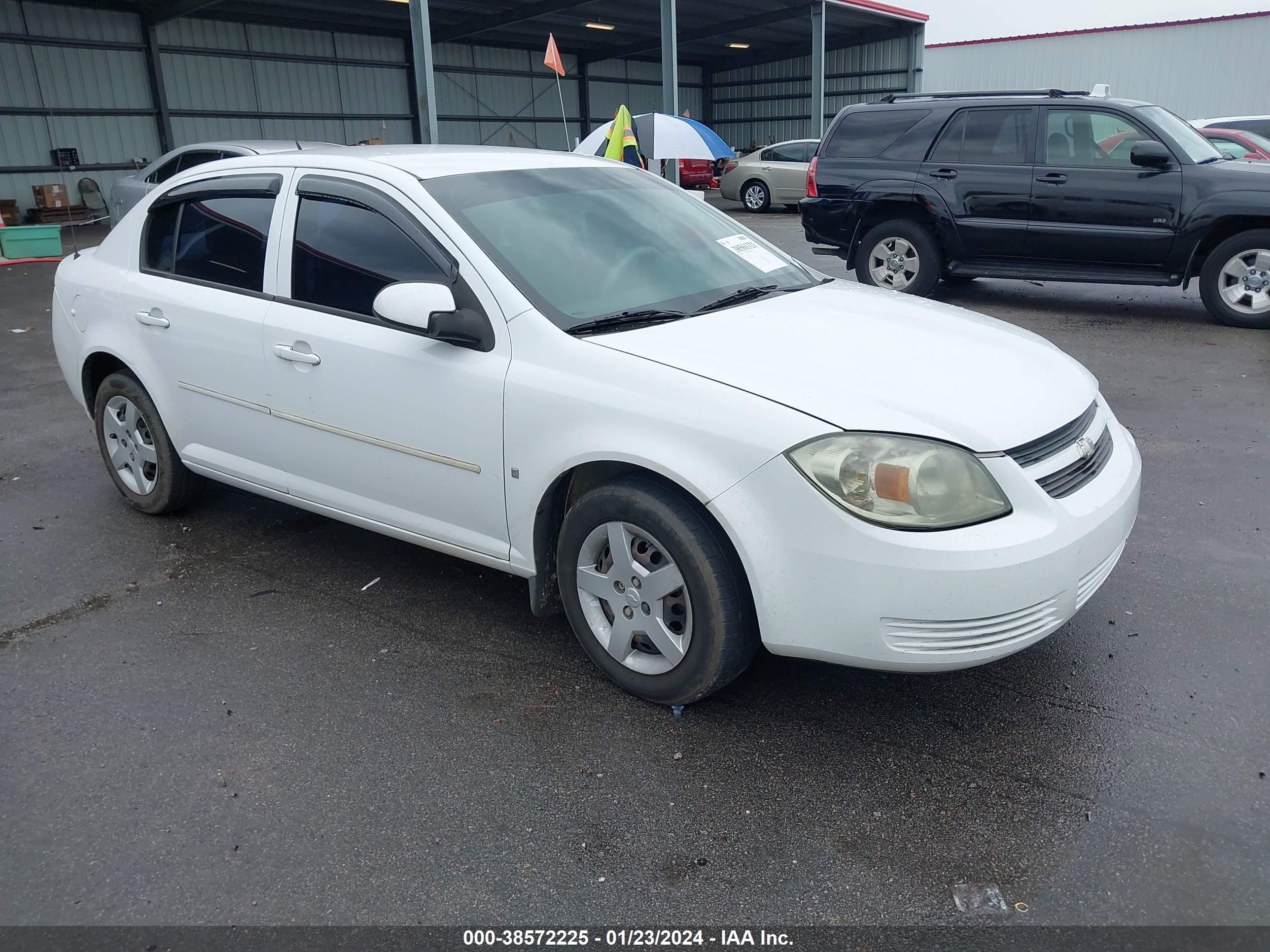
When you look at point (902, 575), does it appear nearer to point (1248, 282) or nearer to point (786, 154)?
point (1248, 282)

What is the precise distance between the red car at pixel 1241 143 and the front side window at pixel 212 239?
11925 mm

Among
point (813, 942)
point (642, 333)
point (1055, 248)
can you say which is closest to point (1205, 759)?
point (813, 942)

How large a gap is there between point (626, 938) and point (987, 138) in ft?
28.7

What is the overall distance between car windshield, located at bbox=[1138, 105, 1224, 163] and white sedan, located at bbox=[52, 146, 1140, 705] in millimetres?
5895

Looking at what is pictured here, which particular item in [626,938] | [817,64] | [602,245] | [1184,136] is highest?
[817,64]

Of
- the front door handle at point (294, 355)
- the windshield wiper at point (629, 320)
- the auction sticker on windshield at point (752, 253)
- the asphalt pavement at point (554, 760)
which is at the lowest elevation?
the asphalt pavement at point (554, 760)

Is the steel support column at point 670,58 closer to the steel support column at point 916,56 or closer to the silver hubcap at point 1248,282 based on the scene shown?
the steel support column at point 916,56

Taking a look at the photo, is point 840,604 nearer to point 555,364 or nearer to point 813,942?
point 813,942

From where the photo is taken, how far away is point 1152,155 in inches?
329

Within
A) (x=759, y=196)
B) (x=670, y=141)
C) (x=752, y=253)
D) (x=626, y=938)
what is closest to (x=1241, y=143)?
(x=670, y=141)

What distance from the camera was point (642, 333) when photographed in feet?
10.4

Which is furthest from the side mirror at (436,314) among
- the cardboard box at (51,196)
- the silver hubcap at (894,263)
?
the cardboard box at (51,196)

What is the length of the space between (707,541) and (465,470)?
929 mm

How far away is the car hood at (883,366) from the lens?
9.02ft
